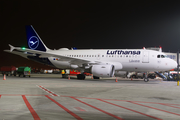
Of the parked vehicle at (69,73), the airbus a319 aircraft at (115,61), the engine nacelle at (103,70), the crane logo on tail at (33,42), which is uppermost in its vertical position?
the crane logo on tail at (33,42)

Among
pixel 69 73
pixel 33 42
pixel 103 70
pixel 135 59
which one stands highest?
pixel 33 42

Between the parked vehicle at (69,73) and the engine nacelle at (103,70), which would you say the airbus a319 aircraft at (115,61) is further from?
the parked vehicle at (69,73)

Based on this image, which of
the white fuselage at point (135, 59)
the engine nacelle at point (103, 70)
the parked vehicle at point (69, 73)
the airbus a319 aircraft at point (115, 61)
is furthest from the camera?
the parked vehicle at point (69, 73)

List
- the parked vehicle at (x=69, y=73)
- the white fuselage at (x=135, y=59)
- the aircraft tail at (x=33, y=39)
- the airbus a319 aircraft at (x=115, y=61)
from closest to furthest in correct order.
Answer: the airbus a319 aircraft at (x=115, y=61), the white fuselage at (x=135, y=59), the aircraft tail at (x=33, y=39), the parked vehicle at (x=69, y=73)

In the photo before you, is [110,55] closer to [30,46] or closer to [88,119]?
[30,46]

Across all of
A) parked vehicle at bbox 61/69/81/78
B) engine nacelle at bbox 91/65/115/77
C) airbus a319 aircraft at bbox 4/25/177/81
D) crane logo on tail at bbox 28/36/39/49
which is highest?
crane logo on tail at bbox 28/36/39/49

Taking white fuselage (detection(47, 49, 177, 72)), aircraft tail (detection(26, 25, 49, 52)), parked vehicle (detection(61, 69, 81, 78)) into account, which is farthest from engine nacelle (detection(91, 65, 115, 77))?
aircraft tail (detection(26, 25, 49, 52))

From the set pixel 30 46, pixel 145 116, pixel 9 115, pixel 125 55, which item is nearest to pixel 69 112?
pixel 9 115

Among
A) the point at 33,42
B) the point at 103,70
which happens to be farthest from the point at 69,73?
the point at 103,70

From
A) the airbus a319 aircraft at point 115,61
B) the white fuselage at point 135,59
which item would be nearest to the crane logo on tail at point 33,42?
the airbus a319 aircraft at point 115,61

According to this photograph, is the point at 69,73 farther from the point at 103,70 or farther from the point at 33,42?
the point at 103,70

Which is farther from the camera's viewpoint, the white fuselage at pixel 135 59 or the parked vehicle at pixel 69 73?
the parked vehicle at pixel 69 73

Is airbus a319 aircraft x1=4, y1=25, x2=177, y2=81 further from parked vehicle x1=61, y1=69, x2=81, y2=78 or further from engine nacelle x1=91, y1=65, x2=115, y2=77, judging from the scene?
parked vehicle x1=61, y1=69, x2=81, y2=78

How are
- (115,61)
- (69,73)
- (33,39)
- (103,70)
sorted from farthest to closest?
(69,73) → (33,39) → (115,61) → (103,70)
